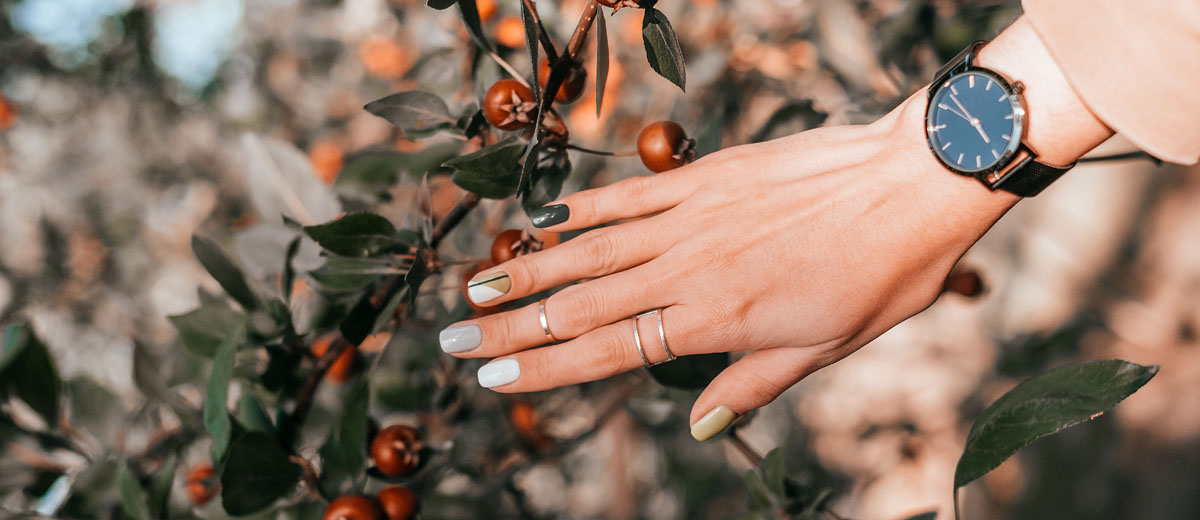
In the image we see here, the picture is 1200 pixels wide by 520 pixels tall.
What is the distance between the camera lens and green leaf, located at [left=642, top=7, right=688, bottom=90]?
67 cm

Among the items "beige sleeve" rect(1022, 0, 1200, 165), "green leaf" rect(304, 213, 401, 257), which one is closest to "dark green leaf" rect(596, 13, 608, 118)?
"green leaf" rect(304, 213, 401, 257)

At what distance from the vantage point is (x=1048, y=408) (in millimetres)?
621

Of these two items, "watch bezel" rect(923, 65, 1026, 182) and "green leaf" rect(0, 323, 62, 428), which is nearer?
"watch bezel" rect(923, 65, 1026, 182)

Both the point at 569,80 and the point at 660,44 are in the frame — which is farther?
the point at 569,80

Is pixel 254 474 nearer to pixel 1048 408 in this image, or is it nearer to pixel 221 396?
pixel 221 396

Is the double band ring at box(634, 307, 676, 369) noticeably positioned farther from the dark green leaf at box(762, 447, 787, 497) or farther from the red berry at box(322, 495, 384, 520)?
the red berry at box(322, 495, 384, 520)

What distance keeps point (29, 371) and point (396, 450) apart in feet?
1.91

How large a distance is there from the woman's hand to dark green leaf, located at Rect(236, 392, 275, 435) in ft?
0.85

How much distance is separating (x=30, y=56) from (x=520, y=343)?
210 cm

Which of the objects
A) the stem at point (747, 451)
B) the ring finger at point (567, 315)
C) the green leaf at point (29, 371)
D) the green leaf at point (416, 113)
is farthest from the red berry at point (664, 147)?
the green leaf at point (29, 371)

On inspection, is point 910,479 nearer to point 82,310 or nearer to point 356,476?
point 356,476

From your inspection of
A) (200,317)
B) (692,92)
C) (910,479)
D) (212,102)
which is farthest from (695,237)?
(212,102)

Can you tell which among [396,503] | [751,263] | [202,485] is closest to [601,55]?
[751,263]

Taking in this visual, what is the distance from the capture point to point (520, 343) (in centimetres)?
81
